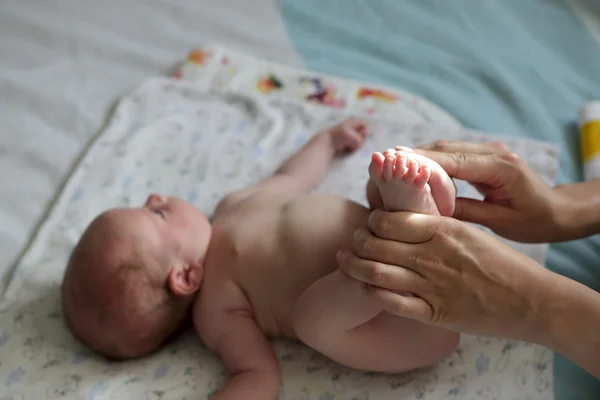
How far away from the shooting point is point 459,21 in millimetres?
1712

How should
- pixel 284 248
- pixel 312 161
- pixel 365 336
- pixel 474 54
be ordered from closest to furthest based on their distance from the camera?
pixel 365 336 → pixel 284 248 → pixel 312 161 → pixel 474 54

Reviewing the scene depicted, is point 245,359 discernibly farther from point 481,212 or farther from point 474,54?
point 474,54

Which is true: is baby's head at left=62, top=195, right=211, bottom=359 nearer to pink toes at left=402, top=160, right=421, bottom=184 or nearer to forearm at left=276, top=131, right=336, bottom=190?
forearm at left=276, top=131, right=336, bottom=190

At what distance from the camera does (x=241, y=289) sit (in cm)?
112

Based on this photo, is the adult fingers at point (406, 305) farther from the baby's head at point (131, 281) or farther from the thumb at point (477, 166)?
the baby's head at point (131, 281)

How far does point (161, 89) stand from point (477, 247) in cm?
103

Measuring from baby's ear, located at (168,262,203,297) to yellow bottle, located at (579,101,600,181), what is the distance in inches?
34.4

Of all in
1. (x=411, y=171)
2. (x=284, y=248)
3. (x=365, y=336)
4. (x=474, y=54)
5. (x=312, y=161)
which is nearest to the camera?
(x=411, y=171)

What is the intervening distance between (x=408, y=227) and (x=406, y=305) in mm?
105

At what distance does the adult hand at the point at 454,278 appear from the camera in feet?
2.66

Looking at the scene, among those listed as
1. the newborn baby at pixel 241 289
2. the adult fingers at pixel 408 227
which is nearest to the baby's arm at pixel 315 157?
the newborn baby at pixel 241 289

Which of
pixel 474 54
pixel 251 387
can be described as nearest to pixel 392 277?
pixel 251 387

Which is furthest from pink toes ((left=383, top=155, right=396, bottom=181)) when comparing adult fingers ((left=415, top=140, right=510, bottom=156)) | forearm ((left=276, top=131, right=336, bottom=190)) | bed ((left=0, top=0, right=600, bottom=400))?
bed ((left=0, top=0, right=600, bottom=400))

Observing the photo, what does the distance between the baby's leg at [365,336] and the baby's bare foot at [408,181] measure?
0.55ft
